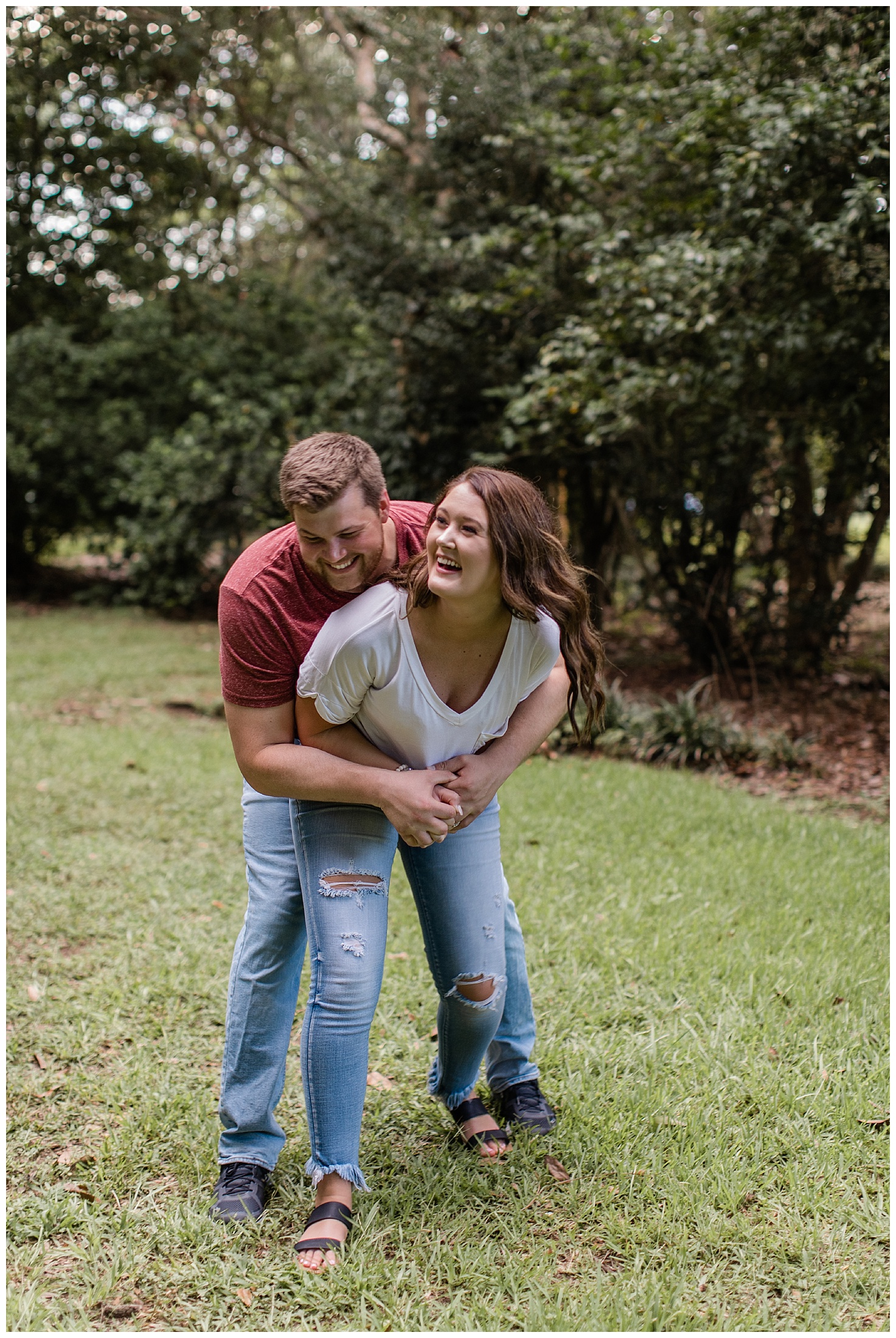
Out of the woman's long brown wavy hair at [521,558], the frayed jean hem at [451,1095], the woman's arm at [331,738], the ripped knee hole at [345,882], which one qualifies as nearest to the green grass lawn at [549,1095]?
the frayed jean hem at [451,1095]

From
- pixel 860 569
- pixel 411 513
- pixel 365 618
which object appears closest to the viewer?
pixel 365 618

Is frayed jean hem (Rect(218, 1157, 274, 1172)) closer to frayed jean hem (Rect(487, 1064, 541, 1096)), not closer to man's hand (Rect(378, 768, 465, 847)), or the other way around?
frayed jean hem (Rect(487, 1064, 541, 1096))

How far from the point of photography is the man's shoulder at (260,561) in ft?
7.10

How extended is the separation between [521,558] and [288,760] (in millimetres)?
672

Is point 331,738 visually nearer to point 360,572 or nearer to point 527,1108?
point 360,572

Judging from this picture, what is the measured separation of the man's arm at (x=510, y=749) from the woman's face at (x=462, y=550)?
1.33ft

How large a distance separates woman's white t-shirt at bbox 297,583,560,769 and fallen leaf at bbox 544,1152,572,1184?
1.14m

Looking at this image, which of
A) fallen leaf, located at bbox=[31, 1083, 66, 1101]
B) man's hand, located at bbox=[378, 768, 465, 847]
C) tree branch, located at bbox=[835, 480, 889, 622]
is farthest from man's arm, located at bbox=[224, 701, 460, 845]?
tree branch, located at bbox=[835, 480, 889, 622]

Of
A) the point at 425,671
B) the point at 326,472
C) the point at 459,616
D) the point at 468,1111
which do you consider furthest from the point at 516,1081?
the point at 326,472

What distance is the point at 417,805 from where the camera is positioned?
2.16 m

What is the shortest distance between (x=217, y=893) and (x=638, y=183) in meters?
6.49

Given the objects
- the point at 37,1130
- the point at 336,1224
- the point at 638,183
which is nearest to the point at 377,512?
the point at 336,1224

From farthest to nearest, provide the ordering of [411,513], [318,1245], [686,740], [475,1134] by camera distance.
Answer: [686,740]
[475,1134]
[411,513]
[318,1245]

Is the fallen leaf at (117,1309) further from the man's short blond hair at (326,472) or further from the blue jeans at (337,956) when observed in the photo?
the man's short blond hair at (326,472)
